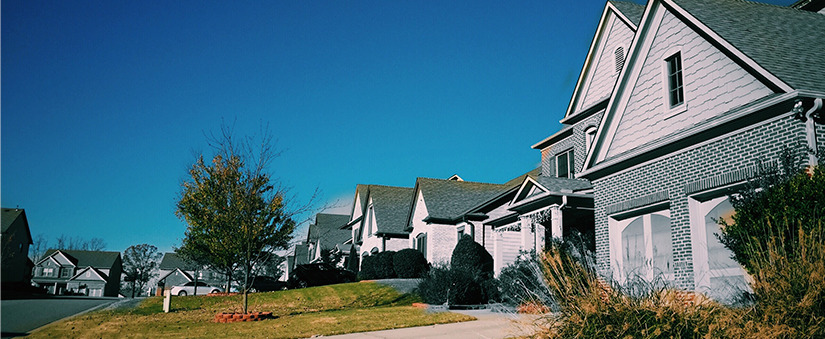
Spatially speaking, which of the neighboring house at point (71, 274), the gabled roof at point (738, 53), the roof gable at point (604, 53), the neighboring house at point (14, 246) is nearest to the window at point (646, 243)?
the gabled roof at point (738, 53)

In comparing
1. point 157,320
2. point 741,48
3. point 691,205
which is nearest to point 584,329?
point 691,205

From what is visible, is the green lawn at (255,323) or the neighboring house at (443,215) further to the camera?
the neighboring house at (443,215)

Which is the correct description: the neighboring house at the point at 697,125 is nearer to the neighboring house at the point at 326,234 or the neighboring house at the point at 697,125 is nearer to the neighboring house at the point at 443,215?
the neighboring house at the point at 443,215

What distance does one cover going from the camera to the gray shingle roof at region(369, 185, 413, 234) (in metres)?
33.7

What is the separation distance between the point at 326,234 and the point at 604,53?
38.9 metres

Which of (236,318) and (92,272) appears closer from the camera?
(236,318)

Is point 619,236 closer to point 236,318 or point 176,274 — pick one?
point 236,318

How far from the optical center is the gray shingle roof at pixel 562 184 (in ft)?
53.1

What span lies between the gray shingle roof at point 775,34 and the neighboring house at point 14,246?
A: 50245 millimetres

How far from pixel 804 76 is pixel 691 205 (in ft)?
9.76

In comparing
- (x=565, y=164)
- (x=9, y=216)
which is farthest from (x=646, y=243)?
(x=9, y=216)

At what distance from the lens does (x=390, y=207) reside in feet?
117

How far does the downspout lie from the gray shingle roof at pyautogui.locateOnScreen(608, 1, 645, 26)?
8758 millimetres

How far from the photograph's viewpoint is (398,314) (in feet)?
44.9
